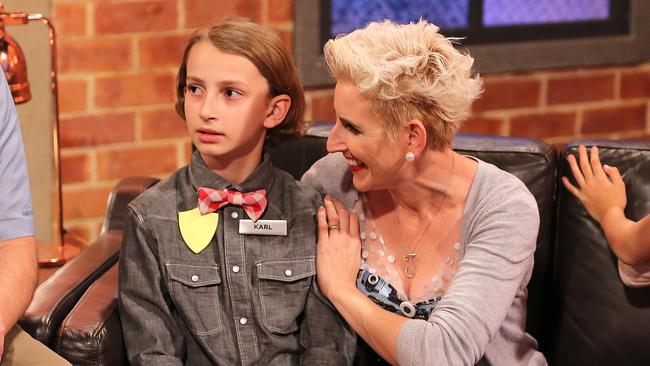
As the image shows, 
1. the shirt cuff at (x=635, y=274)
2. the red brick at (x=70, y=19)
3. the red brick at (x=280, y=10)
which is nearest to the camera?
the shirt cuff at (x=635, y=274)

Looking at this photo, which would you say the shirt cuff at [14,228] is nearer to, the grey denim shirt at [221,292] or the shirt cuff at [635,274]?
the grey denim shirt at [221,292]

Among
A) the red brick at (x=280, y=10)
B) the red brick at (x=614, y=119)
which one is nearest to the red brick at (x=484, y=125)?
the red brick at (x=614, y=119)

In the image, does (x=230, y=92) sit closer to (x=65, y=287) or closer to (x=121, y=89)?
(x=65, y=287)

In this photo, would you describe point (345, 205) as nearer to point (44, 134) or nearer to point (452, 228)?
point (452, 228)

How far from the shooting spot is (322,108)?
357 cm

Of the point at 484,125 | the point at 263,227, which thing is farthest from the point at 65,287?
the point at 484,125

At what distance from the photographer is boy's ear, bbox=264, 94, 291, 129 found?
7.33 feet

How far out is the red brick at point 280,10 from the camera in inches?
133

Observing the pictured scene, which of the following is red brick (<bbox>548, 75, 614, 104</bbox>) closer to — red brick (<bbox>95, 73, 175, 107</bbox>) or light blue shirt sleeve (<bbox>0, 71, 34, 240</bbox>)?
red brick (<bbox>95, 73, 175, 107</bbox>)

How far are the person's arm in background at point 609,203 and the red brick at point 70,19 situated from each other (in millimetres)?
1445

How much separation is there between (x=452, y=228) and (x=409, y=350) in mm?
289

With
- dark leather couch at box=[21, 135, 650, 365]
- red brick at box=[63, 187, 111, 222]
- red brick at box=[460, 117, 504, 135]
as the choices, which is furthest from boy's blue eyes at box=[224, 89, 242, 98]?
red brick at box=[460, 117, 504, 135]

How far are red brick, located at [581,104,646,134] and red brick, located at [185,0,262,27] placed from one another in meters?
1.29

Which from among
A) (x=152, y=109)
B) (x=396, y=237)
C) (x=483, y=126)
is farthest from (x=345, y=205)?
(x=483, y=126)
